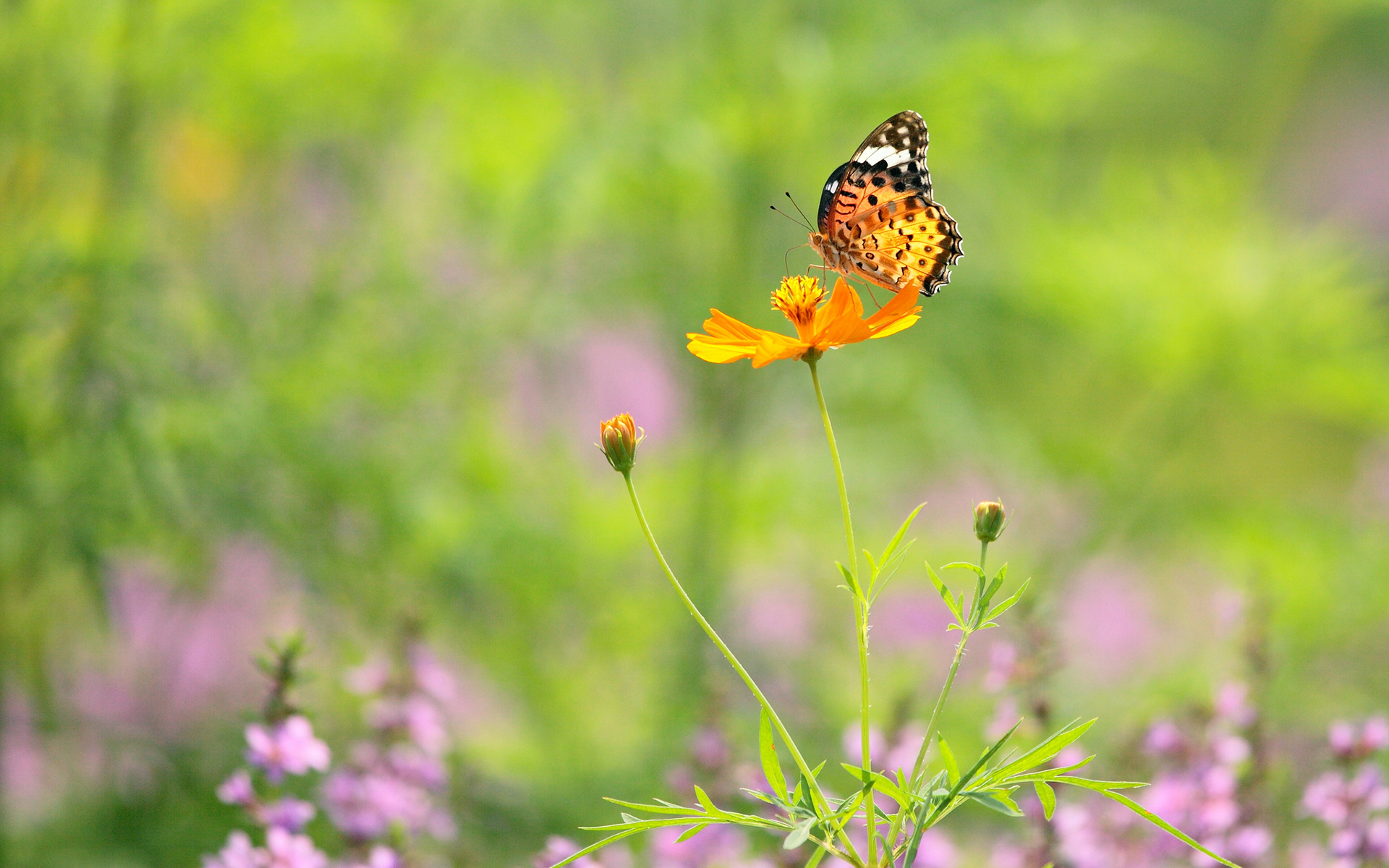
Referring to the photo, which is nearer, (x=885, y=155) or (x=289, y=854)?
(x=289, y=854)

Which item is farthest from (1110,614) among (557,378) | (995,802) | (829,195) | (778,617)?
(995,802)

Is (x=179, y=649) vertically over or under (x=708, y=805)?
over

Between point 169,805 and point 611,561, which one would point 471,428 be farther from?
point 169,805

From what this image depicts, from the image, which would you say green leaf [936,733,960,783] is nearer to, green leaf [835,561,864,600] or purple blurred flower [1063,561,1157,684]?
green leaf [835,561,864,600]

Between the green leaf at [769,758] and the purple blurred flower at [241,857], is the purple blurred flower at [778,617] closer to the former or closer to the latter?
the purple blurred flower at [241,857]

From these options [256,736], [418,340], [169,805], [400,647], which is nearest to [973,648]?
[418,340]

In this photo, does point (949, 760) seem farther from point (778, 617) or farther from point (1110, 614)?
point (1110, 614)
